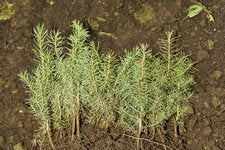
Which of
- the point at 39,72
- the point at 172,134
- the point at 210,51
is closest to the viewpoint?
the point at 39,72

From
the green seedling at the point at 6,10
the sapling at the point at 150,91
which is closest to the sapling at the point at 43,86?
the sapling at the point at 150,91

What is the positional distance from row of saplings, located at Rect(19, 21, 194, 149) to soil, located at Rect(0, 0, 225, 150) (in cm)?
11

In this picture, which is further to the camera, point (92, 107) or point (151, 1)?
point (151, 1)

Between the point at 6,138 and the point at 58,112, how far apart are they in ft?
1.46

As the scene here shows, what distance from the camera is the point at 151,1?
9.78 feet

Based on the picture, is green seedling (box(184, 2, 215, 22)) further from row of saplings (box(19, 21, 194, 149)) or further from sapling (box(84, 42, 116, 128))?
sapling (box(84, 42, 116, 128))

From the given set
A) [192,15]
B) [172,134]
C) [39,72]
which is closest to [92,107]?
[39,72]

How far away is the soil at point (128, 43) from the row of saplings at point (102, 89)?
0.11 meters

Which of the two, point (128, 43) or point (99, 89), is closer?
point (99, 89)

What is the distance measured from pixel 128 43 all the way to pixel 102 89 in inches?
20.3

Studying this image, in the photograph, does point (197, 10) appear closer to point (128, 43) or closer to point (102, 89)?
point (128, 43)

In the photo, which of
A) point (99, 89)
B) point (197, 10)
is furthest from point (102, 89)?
point (197, 10)

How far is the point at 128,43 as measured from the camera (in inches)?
112

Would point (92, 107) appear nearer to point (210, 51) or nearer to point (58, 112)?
point (58, 112)
